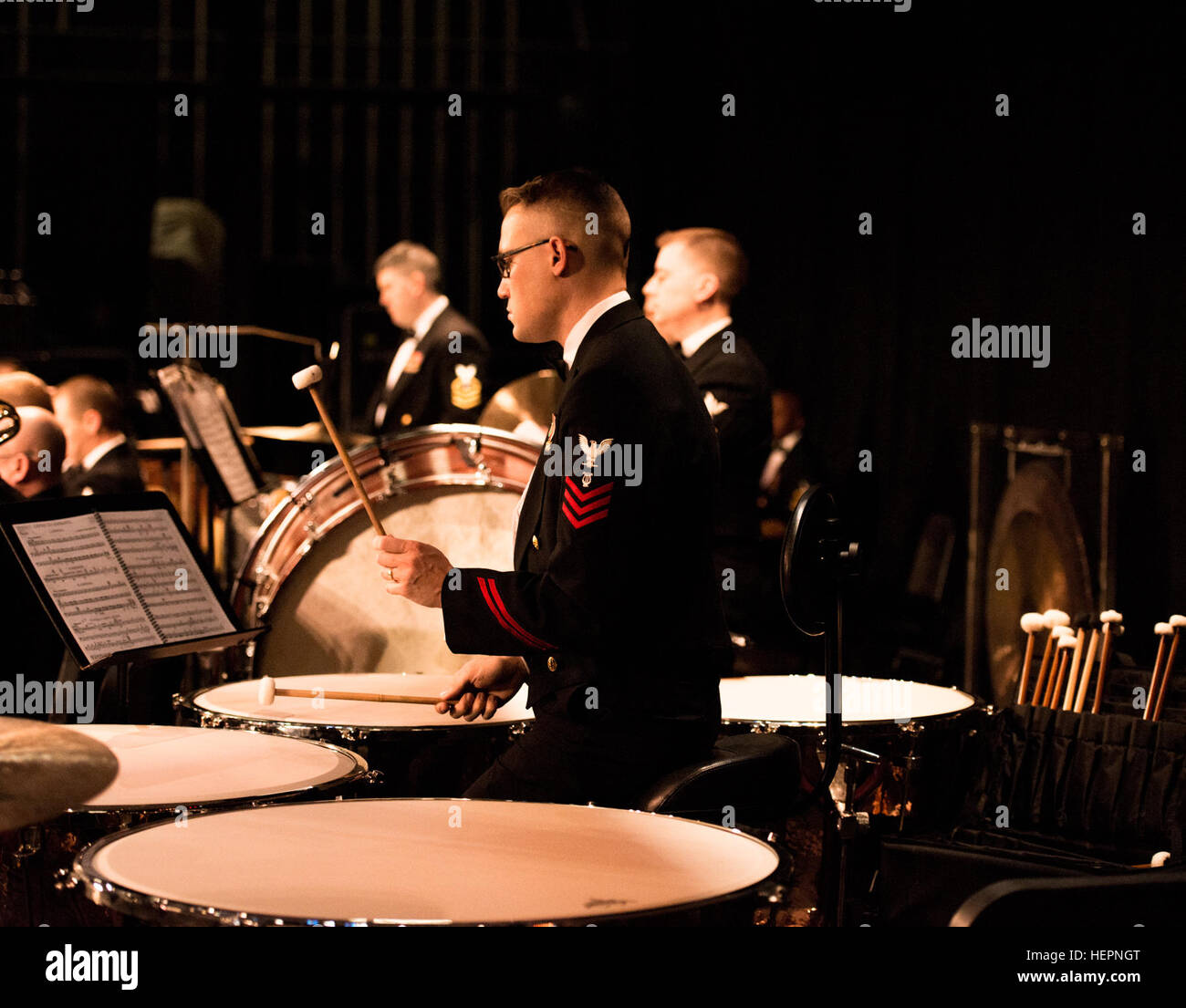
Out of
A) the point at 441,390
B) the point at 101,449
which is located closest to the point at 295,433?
the point at 441,390

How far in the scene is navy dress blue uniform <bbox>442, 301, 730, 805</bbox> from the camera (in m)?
2.18

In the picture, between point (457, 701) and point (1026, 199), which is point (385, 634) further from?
point (1026, 199)

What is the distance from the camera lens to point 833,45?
5637 mm

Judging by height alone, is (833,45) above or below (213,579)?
above

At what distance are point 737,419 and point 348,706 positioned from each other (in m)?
1.73

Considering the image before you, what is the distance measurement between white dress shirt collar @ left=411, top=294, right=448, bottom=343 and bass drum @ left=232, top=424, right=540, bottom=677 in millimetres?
2836

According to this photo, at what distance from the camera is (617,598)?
7.14 ft

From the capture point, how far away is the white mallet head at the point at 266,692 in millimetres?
2643

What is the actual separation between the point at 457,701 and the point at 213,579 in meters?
0.65

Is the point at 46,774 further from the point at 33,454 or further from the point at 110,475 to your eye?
the point at 110,475

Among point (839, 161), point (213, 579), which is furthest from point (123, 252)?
point (213, 579)

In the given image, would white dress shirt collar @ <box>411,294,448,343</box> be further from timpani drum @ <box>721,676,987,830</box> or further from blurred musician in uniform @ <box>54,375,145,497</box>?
timpani drum @ <box>721,676,987,830</box>

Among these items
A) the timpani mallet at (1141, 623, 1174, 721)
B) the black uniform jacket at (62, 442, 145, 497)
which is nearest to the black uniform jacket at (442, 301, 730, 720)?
the timpani mallet at (1141, 623, 1174, 721)

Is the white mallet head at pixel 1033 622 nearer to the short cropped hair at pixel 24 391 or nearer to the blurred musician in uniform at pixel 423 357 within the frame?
the short cropped hair at pixel 24 391
